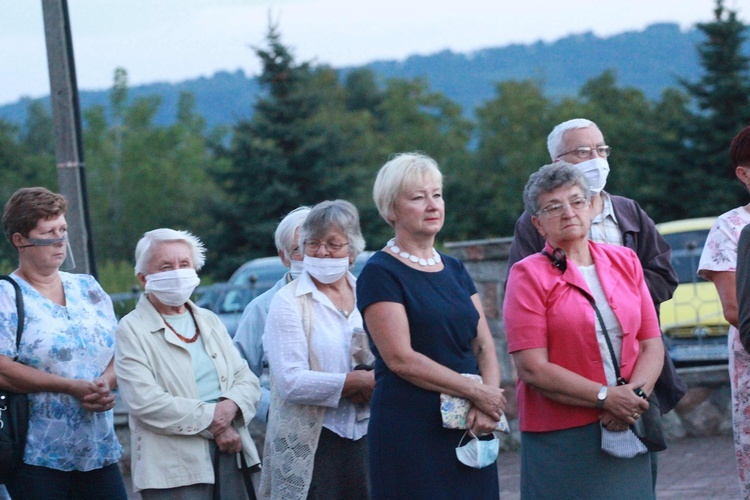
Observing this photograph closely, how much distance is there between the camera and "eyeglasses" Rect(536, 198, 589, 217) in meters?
4.25

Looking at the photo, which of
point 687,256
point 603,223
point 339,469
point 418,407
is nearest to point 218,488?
point 339,469

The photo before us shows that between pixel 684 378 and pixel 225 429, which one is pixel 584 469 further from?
pixel 684 378

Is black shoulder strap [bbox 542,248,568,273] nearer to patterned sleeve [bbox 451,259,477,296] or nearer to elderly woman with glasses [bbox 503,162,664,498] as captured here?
elderly woman with glasses [bbox 503,162,664,498]

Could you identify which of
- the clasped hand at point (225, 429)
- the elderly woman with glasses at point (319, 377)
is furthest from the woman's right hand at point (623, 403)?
the clasped hand at point (225, 429)

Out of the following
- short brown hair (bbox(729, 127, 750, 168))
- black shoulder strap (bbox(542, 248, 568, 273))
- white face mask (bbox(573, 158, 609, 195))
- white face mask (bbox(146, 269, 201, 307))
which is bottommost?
white face mask (bbox(146, 269, 201, 307))

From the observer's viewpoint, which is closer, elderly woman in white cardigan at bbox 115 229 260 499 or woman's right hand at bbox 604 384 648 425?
woman's right hand at bbox 604 384 648 425

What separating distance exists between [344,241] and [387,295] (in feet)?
2.40

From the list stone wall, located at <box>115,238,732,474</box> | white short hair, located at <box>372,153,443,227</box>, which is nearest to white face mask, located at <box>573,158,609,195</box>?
white short hair, located at <box>372,153,443,227</box>

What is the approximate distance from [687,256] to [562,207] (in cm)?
636

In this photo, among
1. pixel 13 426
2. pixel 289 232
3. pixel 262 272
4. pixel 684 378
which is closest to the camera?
pixel 13 426

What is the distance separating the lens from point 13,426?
4.63m

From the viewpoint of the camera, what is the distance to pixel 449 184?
44125 millimetres

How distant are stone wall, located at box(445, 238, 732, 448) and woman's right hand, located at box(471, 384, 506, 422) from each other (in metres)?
4.94

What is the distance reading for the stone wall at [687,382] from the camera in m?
9.01
